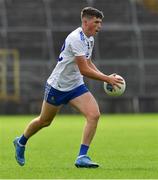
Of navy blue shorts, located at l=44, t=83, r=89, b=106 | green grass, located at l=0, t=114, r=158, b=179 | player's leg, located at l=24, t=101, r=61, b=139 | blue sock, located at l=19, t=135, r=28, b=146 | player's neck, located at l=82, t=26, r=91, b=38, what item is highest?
player's neck, located at l=82, t=26, r=91, b=38

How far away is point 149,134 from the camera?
18344 millimetres

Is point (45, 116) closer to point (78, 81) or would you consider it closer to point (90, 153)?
point (78, 81)

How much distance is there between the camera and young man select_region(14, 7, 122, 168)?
34.9 feet

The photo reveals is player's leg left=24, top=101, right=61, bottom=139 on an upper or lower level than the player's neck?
lower

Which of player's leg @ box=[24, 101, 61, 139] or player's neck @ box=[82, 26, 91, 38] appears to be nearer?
player's neck @ box=[82, 26, 91, 38]

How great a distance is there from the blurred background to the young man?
1787 cm

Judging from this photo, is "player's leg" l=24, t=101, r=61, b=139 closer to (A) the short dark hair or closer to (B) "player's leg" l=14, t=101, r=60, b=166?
(B) "player's leg" l=14, t=101, r=60, b=166

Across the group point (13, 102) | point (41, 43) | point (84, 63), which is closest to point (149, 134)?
point (84, 63)

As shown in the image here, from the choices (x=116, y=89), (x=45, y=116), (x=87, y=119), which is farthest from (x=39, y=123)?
(x=116, y=89)

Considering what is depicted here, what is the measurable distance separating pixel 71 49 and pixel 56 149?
3713 mm

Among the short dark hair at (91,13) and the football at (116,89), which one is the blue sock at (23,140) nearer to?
the football at (116,89)

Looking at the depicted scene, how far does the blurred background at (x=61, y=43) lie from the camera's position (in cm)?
2936

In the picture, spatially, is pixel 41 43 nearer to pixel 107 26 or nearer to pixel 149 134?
pixel 107 26

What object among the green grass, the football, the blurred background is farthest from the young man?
the blurred background
